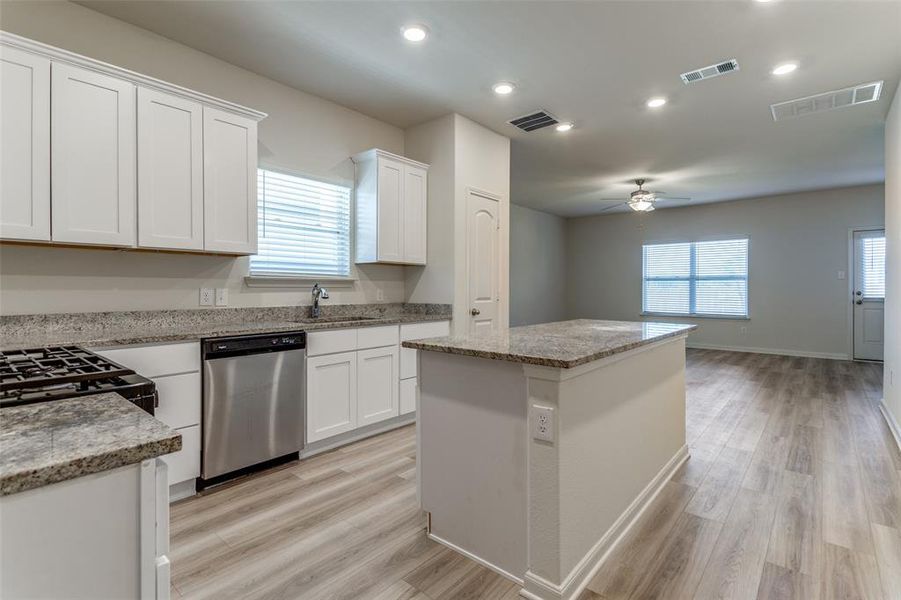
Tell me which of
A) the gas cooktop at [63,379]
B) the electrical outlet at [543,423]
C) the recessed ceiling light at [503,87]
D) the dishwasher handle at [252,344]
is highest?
the recessed ceiling light at [503,87]

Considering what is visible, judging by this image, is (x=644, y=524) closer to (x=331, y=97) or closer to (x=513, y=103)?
(x=513, y=103)

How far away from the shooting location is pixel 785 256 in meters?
7.36

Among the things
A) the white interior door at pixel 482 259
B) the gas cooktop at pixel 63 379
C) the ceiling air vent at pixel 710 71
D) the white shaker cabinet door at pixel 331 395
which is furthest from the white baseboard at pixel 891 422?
the gas cooktop at pixel 63 379

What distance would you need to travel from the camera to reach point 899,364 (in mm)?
3326

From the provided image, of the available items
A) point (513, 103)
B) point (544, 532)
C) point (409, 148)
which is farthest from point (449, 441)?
point (409, 148)

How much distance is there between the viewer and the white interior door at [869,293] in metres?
6.65

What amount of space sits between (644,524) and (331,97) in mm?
3727

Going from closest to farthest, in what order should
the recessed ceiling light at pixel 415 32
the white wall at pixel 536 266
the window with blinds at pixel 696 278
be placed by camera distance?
the recessed ceiling light at pixel 415 32 → the window with blinds at pixel 696 278 → the white wall at pixel 536 266

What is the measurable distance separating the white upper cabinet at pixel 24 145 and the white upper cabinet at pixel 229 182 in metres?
0.73

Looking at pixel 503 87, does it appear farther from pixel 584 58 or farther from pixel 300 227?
pixel 300 227

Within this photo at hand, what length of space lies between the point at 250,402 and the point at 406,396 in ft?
4.30

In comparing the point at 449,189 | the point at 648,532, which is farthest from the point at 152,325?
the point at 648,532

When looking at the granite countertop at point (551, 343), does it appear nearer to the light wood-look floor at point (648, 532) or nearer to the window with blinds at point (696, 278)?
the light wood-look floor at point (648, 532)

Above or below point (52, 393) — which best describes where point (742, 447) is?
below
